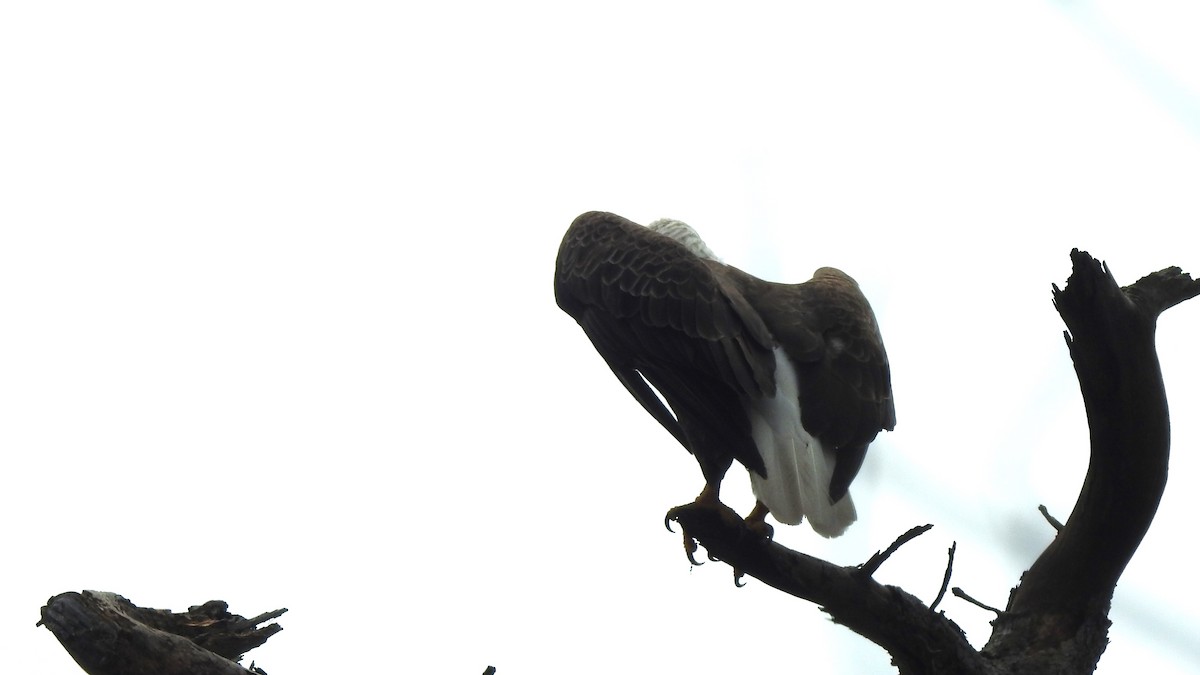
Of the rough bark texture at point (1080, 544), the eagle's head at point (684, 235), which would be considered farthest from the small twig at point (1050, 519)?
the eagle's head at point (684, 235)

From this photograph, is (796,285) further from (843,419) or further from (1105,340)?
(1105,340)

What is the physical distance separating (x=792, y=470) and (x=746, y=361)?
0.55 m

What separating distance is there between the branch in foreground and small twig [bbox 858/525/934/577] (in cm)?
3

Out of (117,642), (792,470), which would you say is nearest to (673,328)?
(792,470)

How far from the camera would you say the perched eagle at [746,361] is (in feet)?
15.5

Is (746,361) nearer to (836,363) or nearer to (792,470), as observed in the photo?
(836,363)

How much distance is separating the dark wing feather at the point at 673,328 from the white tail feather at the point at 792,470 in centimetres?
6

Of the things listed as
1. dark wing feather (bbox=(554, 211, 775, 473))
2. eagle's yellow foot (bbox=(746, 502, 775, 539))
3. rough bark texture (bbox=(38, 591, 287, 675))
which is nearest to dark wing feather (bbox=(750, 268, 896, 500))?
dark wing feather (bbox=(554, 211, 775, 473))

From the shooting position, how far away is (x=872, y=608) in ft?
12.8

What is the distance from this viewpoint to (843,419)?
15.9 feet

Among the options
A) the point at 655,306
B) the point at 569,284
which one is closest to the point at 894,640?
the point at 655,306

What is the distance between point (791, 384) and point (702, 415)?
15.9 inches

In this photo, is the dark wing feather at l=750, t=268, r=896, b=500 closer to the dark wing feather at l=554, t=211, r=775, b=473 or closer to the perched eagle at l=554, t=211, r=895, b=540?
the perched eagle at l=554, t=211, r=895, b=540

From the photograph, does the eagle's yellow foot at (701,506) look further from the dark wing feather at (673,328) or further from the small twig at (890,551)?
the small twig at (890,551)
